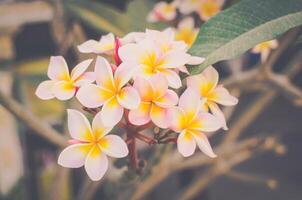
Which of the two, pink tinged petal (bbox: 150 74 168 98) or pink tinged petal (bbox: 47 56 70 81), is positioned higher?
pink tinged petal (bbox: 150 74 168 98)

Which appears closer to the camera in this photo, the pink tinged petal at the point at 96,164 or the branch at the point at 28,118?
the pink tinged petal at the point at 96,164

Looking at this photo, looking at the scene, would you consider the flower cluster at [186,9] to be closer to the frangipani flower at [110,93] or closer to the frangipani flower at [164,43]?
the frangipani flower at [164,43]

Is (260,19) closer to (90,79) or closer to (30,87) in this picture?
(90,79)

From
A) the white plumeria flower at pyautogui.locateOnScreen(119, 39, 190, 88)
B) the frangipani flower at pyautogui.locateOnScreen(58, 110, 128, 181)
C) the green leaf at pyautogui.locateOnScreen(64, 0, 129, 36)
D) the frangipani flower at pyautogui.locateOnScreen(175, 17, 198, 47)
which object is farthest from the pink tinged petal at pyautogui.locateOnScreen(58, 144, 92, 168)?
the green leaf at pyautogui.locateOnScreen(64, 0, 129, 36)

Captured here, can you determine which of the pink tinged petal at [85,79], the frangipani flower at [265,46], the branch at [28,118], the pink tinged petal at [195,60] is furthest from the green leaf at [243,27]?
the branch at [28,118]

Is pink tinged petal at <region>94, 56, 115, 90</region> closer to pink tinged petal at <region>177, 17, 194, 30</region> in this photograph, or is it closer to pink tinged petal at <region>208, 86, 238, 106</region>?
pink tinged petal at <region>208, 86, 238, 106</region>

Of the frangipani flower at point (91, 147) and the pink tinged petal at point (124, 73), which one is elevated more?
the pink tinged petal at point (124, 73)

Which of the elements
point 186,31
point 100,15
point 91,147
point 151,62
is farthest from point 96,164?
point 100,15
